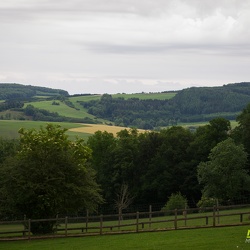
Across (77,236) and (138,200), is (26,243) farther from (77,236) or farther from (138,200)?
(138,200)

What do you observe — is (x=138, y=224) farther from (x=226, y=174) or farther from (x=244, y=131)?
(x=244, y=131)

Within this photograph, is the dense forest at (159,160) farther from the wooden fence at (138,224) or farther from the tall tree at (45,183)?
the tall tree at (45,183)

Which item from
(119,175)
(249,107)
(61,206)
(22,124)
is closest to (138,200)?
(119,175)

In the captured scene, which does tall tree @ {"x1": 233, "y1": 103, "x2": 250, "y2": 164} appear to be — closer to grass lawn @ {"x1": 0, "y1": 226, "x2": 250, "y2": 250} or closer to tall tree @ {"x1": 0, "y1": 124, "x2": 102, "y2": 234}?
tall tree @ {"x1": 0, "y1": 124, "x2": 102, "y2": 234}

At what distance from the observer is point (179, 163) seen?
3307 inches

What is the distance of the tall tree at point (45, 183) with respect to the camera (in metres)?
44.8

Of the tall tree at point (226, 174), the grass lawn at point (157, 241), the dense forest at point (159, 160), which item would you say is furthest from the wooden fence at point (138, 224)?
the dense forest at point (159, 160)

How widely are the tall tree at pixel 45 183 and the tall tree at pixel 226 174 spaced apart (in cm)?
2173

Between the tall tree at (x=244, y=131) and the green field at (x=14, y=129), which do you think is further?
the green field at (x=14, y=129)

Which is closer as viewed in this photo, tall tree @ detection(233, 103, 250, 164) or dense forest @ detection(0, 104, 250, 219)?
tall tree @ detection(233, 103, 250, 164)

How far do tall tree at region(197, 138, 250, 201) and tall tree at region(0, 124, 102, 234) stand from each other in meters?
21.7

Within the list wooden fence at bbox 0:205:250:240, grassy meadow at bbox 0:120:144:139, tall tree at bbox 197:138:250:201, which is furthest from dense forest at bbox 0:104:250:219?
grassy meadow at bbox 0:120:144:139

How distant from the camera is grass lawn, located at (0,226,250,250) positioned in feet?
98.8

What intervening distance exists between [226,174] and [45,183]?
27286 mm
